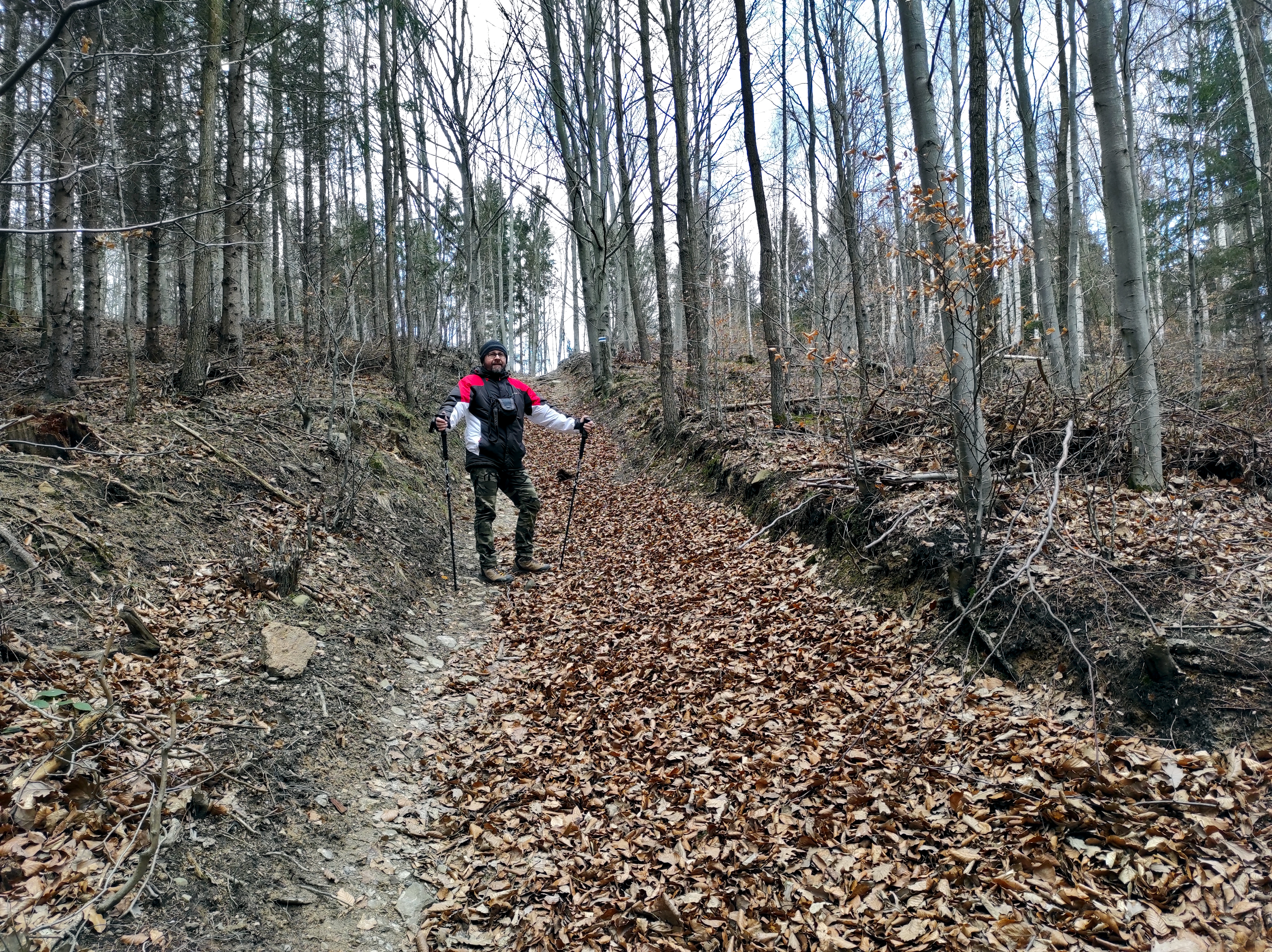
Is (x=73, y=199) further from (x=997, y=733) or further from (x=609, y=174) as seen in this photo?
(x=609, y=174)

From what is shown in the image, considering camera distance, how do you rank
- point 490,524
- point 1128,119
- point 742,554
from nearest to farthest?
point 742,554
point 490,524
point 1128,119

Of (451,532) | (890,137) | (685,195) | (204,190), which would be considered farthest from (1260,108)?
(204,190)

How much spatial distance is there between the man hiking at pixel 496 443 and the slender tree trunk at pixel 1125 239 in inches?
225

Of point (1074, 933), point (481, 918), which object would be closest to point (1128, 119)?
point (1074, 933)

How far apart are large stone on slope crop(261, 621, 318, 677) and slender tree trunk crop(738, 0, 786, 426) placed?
732 centimetres

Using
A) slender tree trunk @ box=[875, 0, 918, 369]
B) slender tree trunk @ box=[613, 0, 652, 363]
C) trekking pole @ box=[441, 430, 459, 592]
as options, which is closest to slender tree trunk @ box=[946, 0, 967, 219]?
slender tree trunk @ box=[875, 0, 918, 369]

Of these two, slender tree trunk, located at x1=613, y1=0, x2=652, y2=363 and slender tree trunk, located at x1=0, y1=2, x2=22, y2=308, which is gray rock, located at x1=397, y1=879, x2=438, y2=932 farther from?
slender tree trunk, located at x1=613, y1=0, x2=652, y2=363

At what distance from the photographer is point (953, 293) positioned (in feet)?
15.5

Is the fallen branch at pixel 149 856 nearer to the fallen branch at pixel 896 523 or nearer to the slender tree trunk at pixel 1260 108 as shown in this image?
the fallen branch at pixel 896 523

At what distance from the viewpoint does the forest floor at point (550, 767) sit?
2.85 meters

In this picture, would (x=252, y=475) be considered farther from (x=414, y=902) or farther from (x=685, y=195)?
(x=685, y=195)

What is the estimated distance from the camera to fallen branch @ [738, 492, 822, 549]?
21.4 feet

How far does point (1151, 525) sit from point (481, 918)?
5254mm

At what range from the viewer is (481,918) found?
3.29m
